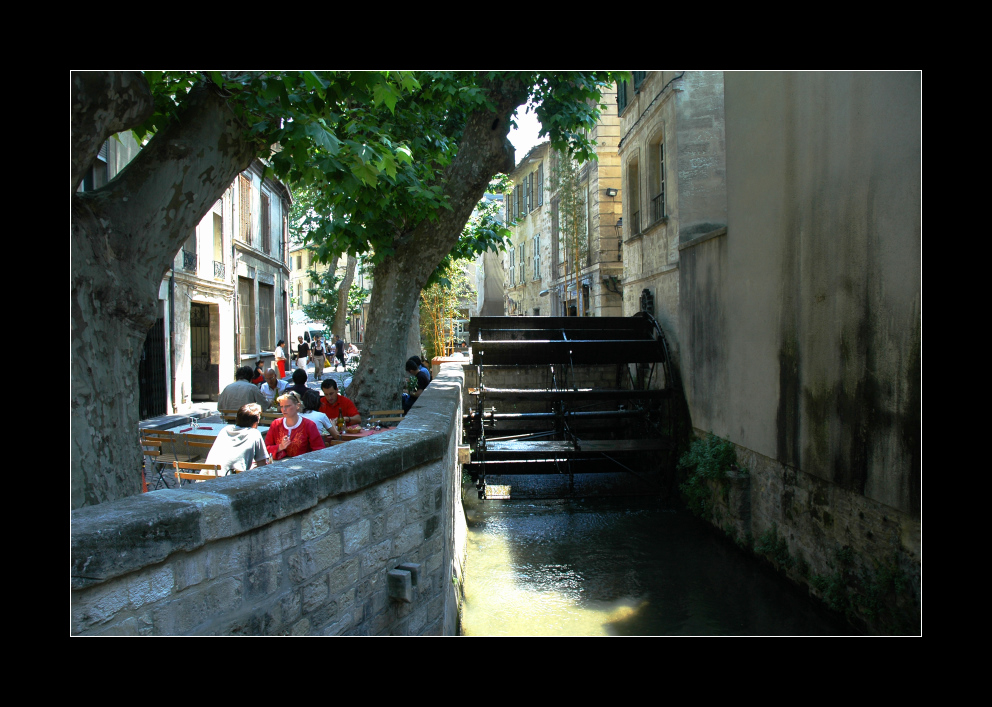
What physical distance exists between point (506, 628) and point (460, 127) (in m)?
6.49

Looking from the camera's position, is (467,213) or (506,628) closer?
(506,628)

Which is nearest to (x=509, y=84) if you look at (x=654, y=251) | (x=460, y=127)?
(x=460, y=127)

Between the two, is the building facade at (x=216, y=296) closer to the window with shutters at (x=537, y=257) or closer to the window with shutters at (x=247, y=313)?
the window with shutters at (x=247, y=313)

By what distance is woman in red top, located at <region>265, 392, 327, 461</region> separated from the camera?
4.86 m

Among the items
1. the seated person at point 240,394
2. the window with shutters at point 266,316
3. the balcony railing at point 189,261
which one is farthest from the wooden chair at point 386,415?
the window with shutters at point 266,316

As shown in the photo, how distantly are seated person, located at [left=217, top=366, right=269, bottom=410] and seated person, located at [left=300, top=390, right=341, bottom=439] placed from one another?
1.22m

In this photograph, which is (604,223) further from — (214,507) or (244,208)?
(214,507)

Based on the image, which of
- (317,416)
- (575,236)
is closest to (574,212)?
(575,236)

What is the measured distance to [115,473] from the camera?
3.21m

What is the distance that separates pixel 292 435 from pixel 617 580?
3925 mm

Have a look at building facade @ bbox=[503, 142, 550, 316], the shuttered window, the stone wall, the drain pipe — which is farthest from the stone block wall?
the shuttered window

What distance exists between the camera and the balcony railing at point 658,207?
11234 mm

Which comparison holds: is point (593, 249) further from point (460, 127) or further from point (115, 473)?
point (115, 473)

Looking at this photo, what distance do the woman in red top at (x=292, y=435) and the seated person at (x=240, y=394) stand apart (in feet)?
9.66
